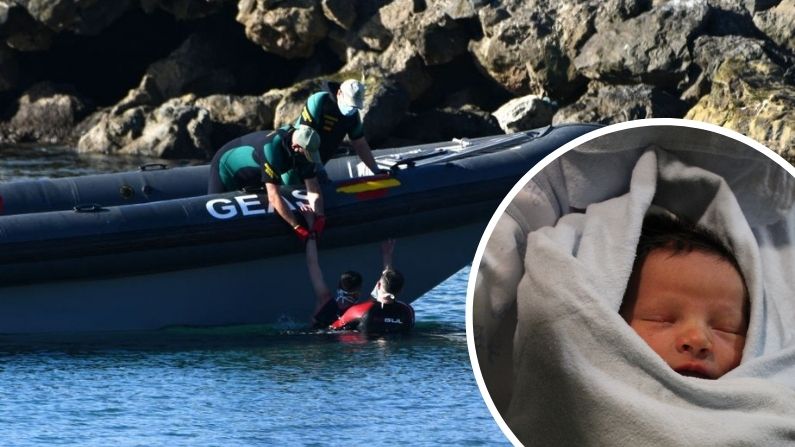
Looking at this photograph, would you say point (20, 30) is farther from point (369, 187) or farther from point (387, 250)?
point (369, 187)

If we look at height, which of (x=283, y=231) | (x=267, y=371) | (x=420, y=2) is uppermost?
(x=420, y=2)

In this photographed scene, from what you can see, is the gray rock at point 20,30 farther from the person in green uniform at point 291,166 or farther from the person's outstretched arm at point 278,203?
the person's outstretched arm at point 278,203

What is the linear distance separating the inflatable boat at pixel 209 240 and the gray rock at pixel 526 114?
26.2ft

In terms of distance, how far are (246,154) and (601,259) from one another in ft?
27.5

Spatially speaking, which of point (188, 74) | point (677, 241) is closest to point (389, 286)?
point (677, 241)

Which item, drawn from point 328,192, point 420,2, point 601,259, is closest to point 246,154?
point 328,192

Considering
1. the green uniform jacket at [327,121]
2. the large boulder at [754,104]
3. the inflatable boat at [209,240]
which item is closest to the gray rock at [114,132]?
the large boulder at [754,104]

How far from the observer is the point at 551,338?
1234 mm

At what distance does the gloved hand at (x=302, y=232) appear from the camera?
9078mm

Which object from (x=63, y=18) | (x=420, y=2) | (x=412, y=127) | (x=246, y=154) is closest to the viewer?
(x=246, y=154)

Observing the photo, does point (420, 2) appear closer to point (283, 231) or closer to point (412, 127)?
point (412, 127)

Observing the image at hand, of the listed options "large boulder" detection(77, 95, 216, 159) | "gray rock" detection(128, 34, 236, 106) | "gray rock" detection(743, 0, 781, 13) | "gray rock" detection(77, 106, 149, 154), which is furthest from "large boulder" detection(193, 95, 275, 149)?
"gray rock" detection(743, 0, 781, 13)

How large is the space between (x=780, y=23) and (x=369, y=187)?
35.0 feet

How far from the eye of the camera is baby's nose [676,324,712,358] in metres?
1.26
